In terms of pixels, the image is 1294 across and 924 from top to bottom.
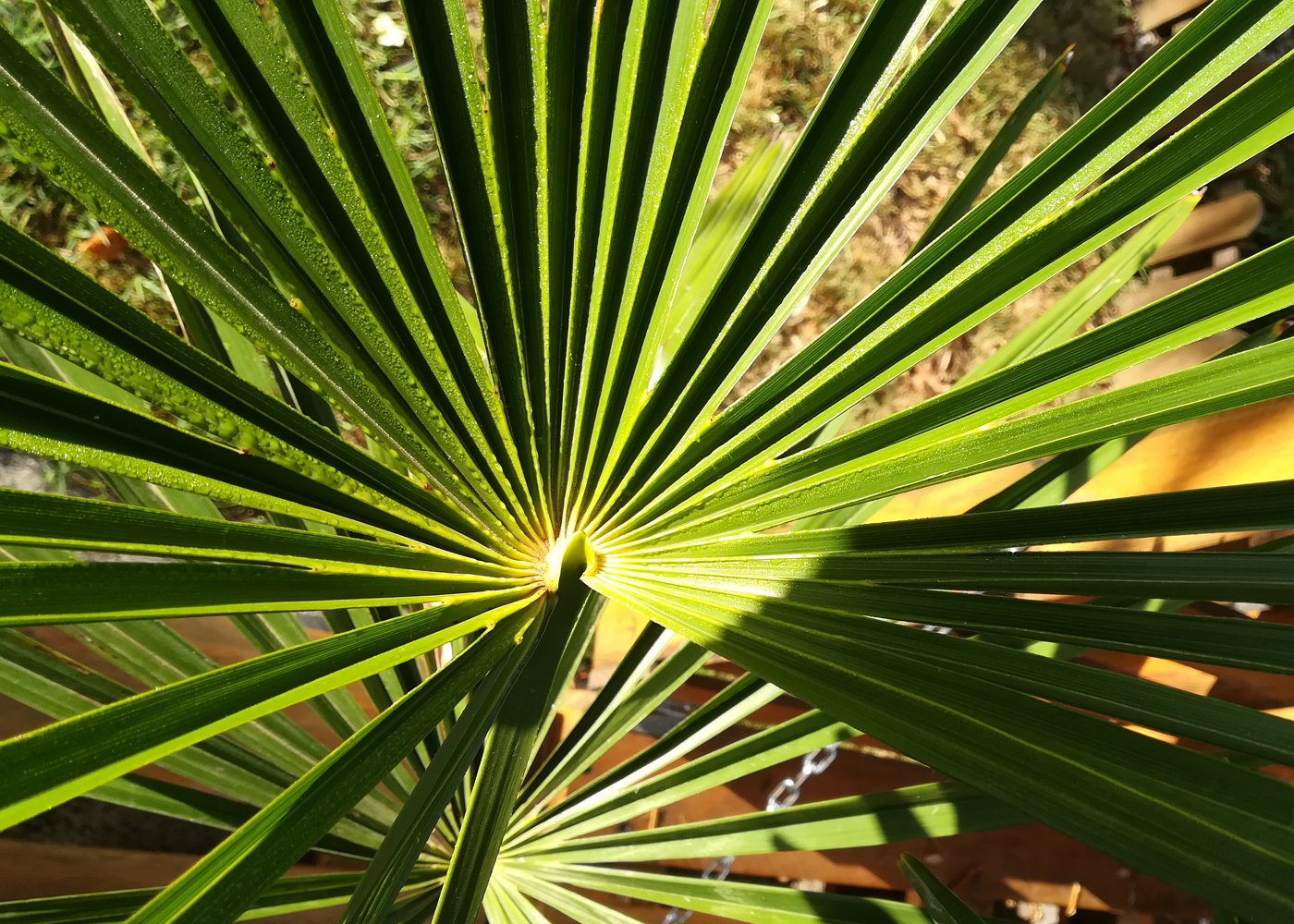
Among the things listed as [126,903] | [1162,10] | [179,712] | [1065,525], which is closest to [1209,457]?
[1065,525]

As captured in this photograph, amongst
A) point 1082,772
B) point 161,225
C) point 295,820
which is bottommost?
point 295,820

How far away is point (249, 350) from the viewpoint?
104 cm

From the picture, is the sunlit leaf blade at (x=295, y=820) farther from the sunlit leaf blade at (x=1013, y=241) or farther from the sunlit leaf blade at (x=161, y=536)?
the sunlit leaf blade at (x=1013, y=241)

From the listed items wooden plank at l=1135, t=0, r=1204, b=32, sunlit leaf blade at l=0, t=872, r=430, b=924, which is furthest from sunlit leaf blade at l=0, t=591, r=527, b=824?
wooden plank at l=1135, t=0, r=1204, b=32

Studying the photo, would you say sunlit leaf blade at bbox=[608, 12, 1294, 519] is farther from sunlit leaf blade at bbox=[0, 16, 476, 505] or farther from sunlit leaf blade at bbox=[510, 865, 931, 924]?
sunlit leaf blade at bbox=[510, 865, 931, 924]

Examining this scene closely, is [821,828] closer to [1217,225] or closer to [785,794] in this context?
[785,794]

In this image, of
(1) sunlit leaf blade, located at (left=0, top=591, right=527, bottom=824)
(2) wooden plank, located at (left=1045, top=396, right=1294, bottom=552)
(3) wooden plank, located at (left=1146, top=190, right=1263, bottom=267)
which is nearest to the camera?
(1) sunlit leaf blade, located at (left=0, top=591, right=527, bottom=824)

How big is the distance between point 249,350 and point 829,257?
0.79 m

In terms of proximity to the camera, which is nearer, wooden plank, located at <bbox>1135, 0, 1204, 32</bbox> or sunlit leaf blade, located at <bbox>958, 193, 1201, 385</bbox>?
sunlit leaf blade, located at <bbox>958, 193, 1201, 385</bbox>

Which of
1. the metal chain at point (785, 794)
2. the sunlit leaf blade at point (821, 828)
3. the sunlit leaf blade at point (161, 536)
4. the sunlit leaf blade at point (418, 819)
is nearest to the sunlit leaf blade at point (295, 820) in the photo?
the sunlit leaf blade at point (418, 819)

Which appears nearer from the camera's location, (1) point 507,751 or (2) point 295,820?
(2) point 295,820

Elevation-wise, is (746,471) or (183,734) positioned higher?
(746,471)

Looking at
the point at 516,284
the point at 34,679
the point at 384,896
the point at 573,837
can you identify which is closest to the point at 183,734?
the point at 384,896

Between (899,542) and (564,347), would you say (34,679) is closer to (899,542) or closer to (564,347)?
(564,347)
